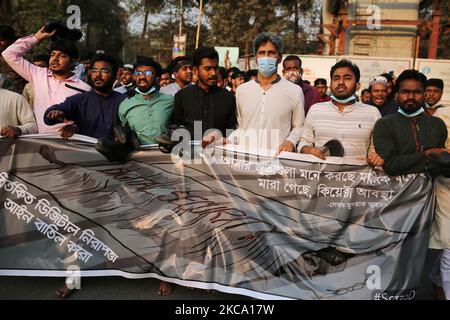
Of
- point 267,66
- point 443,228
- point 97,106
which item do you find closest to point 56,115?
point 97,106

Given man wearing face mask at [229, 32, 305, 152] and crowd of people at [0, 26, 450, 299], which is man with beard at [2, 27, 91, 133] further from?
man wearing face mask at [229, 32, 305, 152]

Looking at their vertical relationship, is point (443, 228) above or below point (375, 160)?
below

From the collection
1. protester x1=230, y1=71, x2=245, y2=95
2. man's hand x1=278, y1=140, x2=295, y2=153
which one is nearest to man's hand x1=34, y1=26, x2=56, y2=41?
man's hand x1=278, y1=140, x2=295, y2=153

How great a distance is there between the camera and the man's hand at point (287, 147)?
366cm

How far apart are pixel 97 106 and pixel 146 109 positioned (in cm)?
44

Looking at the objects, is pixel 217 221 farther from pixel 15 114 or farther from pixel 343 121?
pixel 15 114

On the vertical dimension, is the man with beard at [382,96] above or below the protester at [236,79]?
below

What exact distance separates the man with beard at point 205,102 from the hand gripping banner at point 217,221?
16.0 inches

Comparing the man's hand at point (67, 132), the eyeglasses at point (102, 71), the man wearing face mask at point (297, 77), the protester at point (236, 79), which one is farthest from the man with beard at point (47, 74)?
the protester at point (236, 79)

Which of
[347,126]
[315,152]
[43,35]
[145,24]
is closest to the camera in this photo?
[315,152]

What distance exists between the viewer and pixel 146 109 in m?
3.96

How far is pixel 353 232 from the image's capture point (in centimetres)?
351

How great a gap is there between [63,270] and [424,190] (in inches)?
115

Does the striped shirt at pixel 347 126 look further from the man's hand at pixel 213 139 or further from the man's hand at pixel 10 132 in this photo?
the man's hand at pixel 10 132
